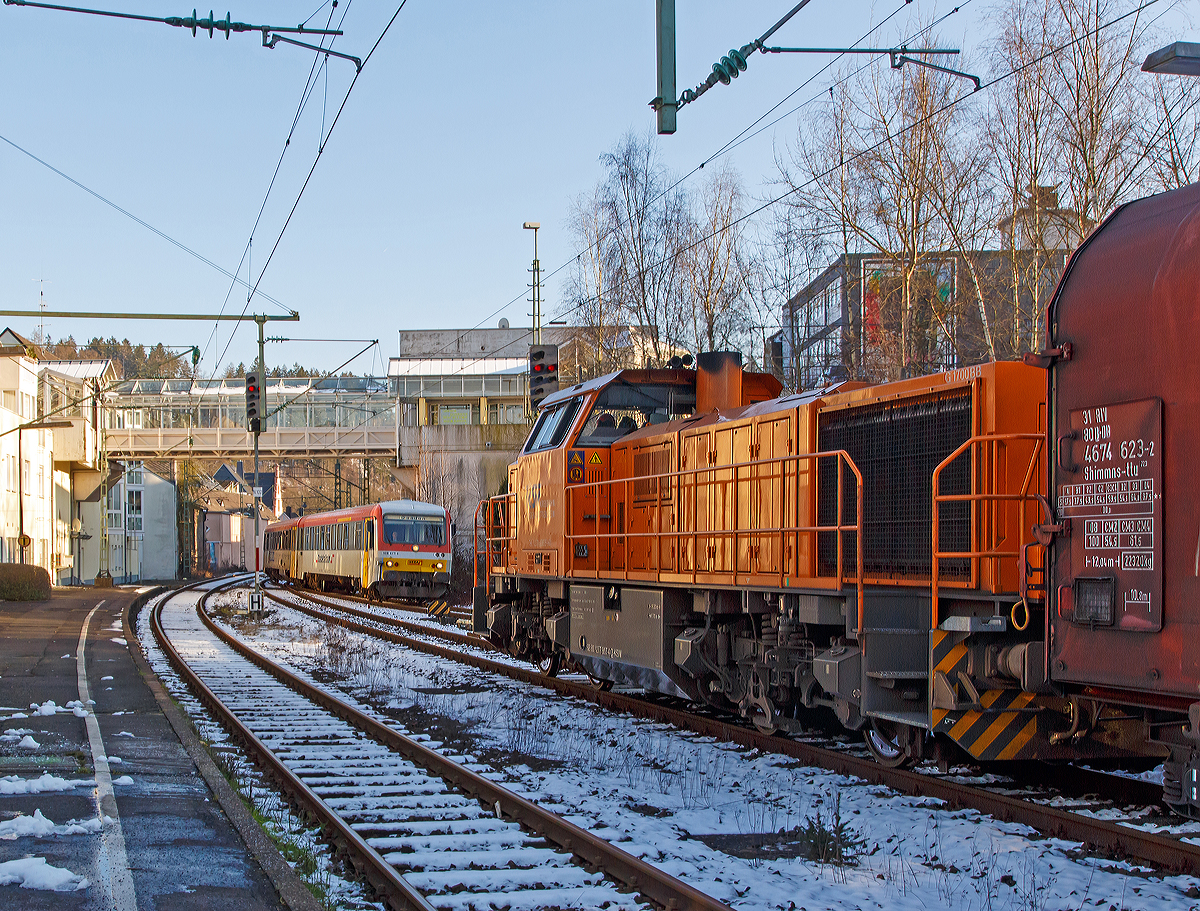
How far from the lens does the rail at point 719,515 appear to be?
8.16m

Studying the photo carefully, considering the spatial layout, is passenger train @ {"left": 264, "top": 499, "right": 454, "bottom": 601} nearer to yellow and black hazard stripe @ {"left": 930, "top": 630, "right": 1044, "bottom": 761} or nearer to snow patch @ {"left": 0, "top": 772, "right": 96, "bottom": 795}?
snow patch @ {"left": 0, "top": 772, "right": 96, "bottom": 795}

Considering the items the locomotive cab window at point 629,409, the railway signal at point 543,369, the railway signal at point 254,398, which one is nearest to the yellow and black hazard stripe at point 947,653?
the locomotive cab window at point 629,409

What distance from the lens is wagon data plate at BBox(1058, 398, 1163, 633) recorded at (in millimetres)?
5441

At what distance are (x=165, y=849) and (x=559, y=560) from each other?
6713 mm

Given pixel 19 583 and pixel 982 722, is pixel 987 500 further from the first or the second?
pixel 19 583

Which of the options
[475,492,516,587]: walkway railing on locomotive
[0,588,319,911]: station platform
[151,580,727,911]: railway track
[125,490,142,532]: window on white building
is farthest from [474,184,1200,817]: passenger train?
[125,490,142,532]: window on white building

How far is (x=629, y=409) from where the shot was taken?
12438 mm

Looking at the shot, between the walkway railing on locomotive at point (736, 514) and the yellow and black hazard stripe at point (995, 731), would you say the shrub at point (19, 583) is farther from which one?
the yellow and black hazard stripe at point (995, 731)

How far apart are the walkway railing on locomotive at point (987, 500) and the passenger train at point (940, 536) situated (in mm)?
24

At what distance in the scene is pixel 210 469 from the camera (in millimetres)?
120562

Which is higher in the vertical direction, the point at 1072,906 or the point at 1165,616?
the point at 1165,616

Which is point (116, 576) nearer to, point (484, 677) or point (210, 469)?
point (210, 469)

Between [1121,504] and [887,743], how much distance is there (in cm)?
332

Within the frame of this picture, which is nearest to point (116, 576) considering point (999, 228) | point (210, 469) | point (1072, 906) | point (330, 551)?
point (330, 551)
